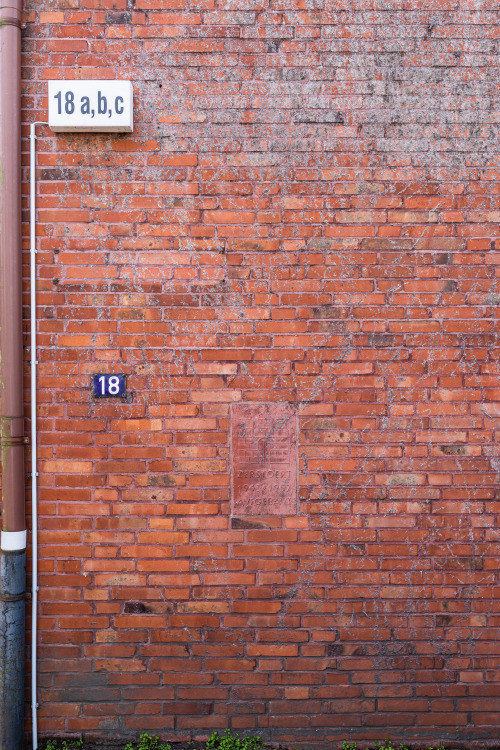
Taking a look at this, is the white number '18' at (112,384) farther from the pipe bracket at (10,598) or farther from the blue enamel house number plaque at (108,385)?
the pipe bracket at (10,598)

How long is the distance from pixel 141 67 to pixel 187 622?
2.81 meters

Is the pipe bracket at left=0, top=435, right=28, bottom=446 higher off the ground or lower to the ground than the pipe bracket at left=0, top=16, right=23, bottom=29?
lower

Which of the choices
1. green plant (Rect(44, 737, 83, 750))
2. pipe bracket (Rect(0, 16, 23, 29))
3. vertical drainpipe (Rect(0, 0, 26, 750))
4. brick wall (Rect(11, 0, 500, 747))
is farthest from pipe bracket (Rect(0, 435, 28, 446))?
pipe bracket (Rect(0, 16, 23, 29))

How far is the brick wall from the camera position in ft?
8.47

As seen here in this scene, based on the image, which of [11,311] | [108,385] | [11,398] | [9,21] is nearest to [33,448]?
[11,398]

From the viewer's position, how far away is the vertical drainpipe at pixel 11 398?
8.18ft

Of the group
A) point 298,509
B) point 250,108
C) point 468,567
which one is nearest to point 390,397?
point 298,509

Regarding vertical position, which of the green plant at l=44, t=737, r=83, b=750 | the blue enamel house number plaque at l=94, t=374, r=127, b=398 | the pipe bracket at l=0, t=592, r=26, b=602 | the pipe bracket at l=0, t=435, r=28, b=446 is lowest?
the green plant at l=44, t=737, r=83, b=750

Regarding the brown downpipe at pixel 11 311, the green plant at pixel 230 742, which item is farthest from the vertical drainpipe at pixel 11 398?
the green plant at pixel 230 742

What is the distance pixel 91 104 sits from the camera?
2.53 meters

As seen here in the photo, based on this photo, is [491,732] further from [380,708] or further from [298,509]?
[298,509]

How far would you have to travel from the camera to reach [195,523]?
8.54ft

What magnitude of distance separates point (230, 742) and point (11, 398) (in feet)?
6.67

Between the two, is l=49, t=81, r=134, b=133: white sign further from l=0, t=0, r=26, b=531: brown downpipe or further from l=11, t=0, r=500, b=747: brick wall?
l=0, t=0, r=26, b=531: brown downpipe
